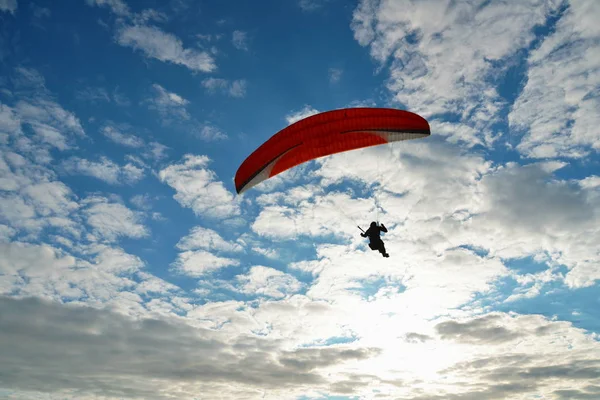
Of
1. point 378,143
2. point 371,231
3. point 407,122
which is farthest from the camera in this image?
point 371,231

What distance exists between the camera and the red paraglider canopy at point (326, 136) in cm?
2091

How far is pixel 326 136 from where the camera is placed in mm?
21984

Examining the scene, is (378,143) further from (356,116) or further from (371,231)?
(371,231)

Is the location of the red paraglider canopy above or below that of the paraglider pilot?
above

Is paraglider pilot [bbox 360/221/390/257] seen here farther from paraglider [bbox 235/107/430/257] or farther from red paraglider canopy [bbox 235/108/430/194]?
red paraglider canopy [bbox 235/108/430/194]

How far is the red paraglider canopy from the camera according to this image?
20.9 m

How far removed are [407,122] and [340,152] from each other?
3963mm

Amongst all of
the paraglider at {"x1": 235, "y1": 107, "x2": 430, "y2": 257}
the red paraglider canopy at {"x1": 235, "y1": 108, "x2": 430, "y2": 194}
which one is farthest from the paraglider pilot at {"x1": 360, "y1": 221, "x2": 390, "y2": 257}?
the red paraglider canopy at {"x1": 235, "y1": 108, "x2": 430, "y2": 194}

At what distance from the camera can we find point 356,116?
69.3 feet

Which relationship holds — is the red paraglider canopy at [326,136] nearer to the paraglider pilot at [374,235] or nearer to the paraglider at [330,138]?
the paraglider at [330,138]

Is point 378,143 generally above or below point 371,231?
above

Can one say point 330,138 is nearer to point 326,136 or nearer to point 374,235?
point 326,136

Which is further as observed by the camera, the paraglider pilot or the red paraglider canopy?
the paraglider pilot

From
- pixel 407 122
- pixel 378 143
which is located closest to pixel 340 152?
pixel 378 143
